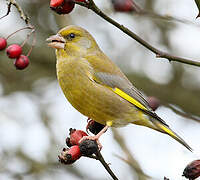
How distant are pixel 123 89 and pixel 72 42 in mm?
678

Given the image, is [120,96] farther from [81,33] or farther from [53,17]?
[53,17]

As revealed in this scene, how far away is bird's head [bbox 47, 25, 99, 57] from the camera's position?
4125 millimetres

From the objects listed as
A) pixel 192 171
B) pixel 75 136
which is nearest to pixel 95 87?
pixel 75 136

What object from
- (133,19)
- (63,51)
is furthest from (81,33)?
(133,19)

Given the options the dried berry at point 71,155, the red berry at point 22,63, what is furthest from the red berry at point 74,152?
the red berry at point 22,63

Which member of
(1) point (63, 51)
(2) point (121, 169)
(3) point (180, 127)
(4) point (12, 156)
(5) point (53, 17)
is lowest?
(3) point (180, 127)

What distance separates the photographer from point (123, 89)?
4340mm

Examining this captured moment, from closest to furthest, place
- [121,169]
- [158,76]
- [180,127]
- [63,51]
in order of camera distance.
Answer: [63,51], [121,169], [180,127], [158,76]

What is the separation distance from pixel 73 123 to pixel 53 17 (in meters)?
1.68

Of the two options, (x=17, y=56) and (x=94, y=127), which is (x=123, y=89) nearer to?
(x=94, y=127)

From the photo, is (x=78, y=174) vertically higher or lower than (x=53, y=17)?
lower

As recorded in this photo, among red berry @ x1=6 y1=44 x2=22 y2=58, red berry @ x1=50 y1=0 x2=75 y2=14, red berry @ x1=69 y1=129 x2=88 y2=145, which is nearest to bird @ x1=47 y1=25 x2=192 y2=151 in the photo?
red berry @ x1=6 y1=44 x2=22 y2=58

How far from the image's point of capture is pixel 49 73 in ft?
23.2

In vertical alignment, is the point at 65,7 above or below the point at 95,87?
above
